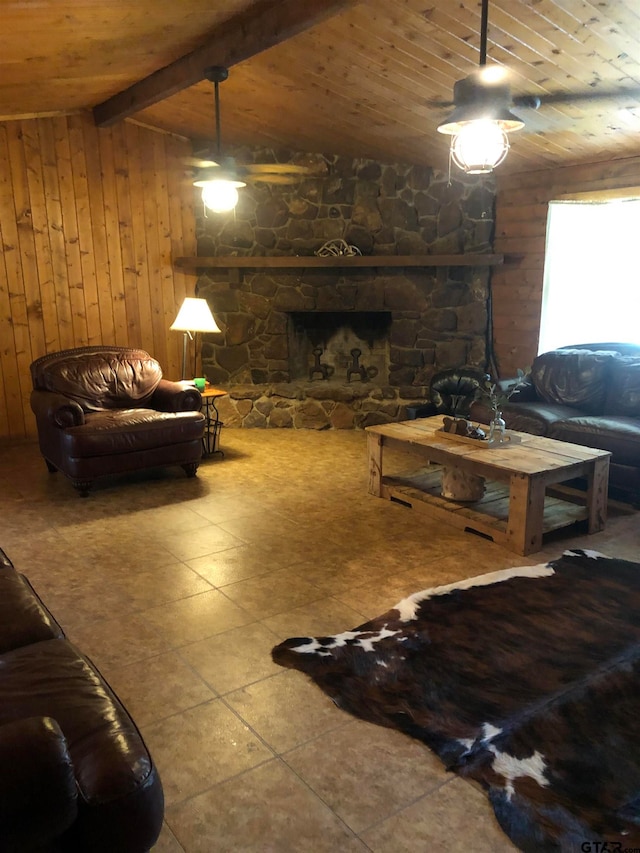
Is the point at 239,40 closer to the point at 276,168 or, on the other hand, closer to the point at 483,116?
the point at 483,116

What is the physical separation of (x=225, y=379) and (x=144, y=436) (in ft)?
6.93

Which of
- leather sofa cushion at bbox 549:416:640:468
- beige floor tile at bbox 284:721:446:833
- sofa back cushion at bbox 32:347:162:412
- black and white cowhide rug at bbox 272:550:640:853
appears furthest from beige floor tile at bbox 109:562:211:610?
leather sofa cushion at bbox 549:416:640:468

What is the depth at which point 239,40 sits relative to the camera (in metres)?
3.71

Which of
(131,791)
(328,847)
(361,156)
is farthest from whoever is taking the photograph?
(361,156)

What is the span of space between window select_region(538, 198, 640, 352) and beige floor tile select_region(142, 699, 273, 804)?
431 cm

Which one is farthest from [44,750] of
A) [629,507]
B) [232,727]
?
[629,507]

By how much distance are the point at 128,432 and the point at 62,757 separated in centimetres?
342

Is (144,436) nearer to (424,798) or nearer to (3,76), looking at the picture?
(3,76)

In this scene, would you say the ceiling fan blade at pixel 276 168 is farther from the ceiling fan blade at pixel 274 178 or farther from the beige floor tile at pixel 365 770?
the beige floor tile at pixel 365 770

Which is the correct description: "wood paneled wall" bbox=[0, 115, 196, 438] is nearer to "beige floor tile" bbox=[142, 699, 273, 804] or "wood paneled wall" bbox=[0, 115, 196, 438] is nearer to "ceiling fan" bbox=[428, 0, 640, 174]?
"ceiling fan" bbox=[428, 0, 640, 174]

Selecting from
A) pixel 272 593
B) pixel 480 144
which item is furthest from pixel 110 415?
pixel 480 144

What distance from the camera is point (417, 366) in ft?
20.5

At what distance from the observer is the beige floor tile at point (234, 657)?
7.72 ft

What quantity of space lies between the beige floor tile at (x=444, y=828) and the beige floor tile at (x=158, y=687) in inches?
31.0
